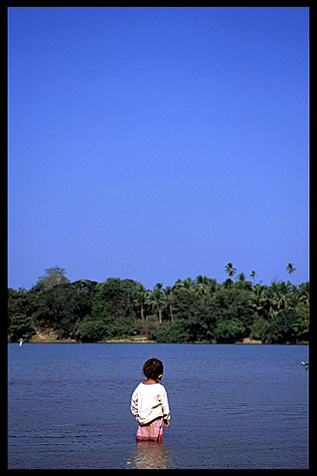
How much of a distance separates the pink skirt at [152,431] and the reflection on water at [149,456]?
86 millimetres

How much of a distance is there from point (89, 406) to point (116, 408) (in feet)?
2.76

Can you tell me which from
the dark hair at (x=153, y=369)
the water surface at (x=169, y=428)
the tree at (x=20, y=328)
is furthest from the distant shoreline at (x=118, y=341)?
the dark hair at (x=153, y=369)

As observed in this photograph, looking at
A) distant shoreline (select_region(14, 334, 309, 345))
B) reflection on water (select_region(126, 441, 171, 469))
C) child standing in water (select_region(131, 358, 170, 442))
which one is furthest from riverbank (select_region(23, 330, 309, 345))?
child standing in water (select_region(131, 358, 170, 442))

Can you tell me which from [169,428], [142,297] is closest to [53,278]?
[142,297]

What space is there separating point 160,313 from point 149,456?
8657 centimetres

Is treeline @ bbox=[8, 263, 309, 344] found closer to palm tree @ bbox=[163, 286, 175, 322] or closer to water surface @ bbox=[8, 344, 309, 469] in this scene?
palm tree @ bbox=[163, 286, 175, 322]

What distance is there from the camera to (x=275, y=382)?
84.1 ft

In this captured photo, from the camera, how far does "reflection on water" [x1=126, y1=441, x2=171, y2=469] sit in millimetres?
8625

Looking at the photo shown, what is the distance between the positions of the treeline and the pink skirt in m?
73.3

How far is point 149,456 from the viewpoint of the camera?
9.23 m

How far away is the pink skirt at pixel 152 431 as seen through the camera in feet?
31.0
